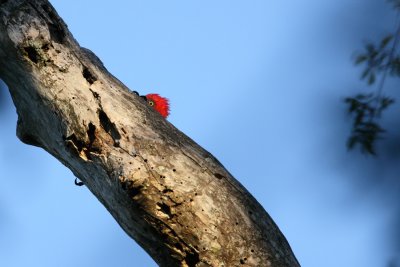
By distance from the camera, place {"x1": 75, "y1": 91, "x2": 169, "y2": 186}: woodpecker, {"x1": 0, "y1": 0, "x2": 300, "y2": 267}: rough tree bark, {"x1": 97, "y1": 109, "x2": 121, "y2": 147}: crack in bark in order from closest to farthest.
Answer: {"x1": 0, "y1": 0, "x2": 300, "y2": 267}: rough tree bark
{"x1": 97, "y1": 109, "x2": 121, "y2": 147}: crack in bark
{"x1": 75, "y1": 91, "x2": 169, "y2": 186}: woodpecker

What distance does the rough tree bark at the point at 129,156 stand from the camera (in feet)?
12.0

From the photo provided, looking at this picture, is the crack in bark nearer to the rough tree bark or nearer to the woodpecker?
the rough tree bark

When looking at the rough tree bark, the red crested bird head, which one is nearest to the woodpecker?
the red crested bird head

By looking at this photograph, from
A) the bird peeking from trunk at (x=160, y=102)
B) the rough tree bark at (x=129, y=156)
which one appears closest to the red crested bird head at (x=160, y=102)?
the bird peeking from trunk at (x=160, y=102)

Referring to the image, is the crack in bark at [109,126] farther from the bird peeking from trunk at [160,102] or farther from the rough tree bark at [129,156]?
the bird peeking from trunk at [160,102]

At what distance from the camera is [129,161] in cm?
372

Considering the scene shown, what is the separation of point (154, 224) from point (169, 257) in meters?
0.13

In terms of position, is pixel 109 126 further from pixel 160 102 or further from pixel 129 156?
pixel 160 102

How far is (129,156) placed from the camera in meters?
3.74

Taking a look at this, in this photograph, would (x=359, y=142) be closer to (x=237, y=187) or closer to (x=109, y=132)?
(x=237, y=187)

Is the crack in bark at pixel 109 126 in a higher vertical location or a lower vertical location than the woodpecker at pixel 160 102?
lower

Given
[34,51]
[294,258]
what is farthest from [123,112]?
[294,258]

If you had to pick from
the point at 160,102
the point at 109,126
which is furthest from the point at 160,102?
the point at 109,126

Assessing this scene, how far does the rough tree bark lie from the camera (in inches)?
144
